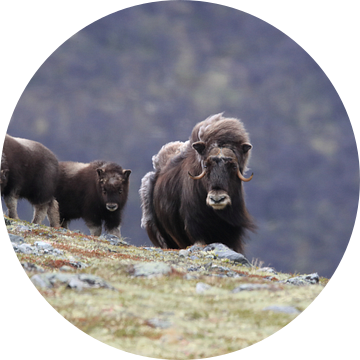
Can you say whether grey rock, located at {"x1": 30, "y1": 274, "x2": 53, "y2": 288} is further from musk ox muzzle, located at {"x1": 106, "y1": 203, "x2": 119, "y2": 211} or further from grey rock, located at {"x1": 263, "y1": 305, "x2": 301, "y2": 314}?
musk ox muzzle, located at {"x1": 106, "y1": 203, "x2": 119, "y2": 211}

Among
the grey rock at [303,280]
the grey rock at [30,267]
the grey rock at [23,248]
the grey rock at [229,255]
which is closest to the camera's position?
the grey rock at [30,267]

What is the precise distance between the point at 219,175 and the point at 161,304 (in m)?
3.79

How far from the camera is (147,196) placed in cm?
1037

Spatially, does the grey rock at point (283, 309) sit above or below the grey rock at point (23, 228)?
below

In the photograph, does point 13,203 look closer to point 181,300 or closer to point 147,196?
point 147,196

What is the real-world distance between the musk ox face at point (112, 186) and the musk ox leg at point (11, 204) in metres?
2.31

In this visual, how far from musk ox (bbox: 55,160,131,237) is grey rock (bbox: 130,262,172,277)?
6.06 meters

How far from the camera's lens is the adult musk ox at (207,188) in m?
7.88

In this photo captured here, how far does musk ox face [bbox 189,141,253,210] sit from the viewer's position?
305 inches

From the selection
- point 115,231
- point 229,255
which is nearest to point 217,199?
point 229,255

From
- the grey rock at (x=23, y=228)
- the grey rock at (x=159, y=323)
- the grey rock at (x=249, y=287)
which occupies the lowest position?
the grey rock at (x=159, y=323)

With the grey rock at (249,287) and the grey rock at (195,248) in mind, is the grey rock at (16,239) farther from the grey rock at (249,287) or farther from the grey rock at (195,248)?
the grey rock at (249,287)

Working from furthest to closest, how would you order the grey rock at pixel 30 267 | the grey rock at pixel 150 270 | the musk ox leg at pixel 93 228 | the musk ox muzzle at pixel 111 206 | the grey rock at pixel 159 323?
the musk ox leg at pixel 93 228 → the musk ox muzzle at pixel 111 206 → the grey rock at pixel 150 270 → the grey rock at pixel 30 267 → the grey rock at pixel 159 323

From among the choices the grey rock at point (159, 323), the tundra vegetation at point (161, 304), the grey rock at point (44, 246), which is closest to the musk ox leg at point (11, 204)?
the grey rock at point (44, 246)
